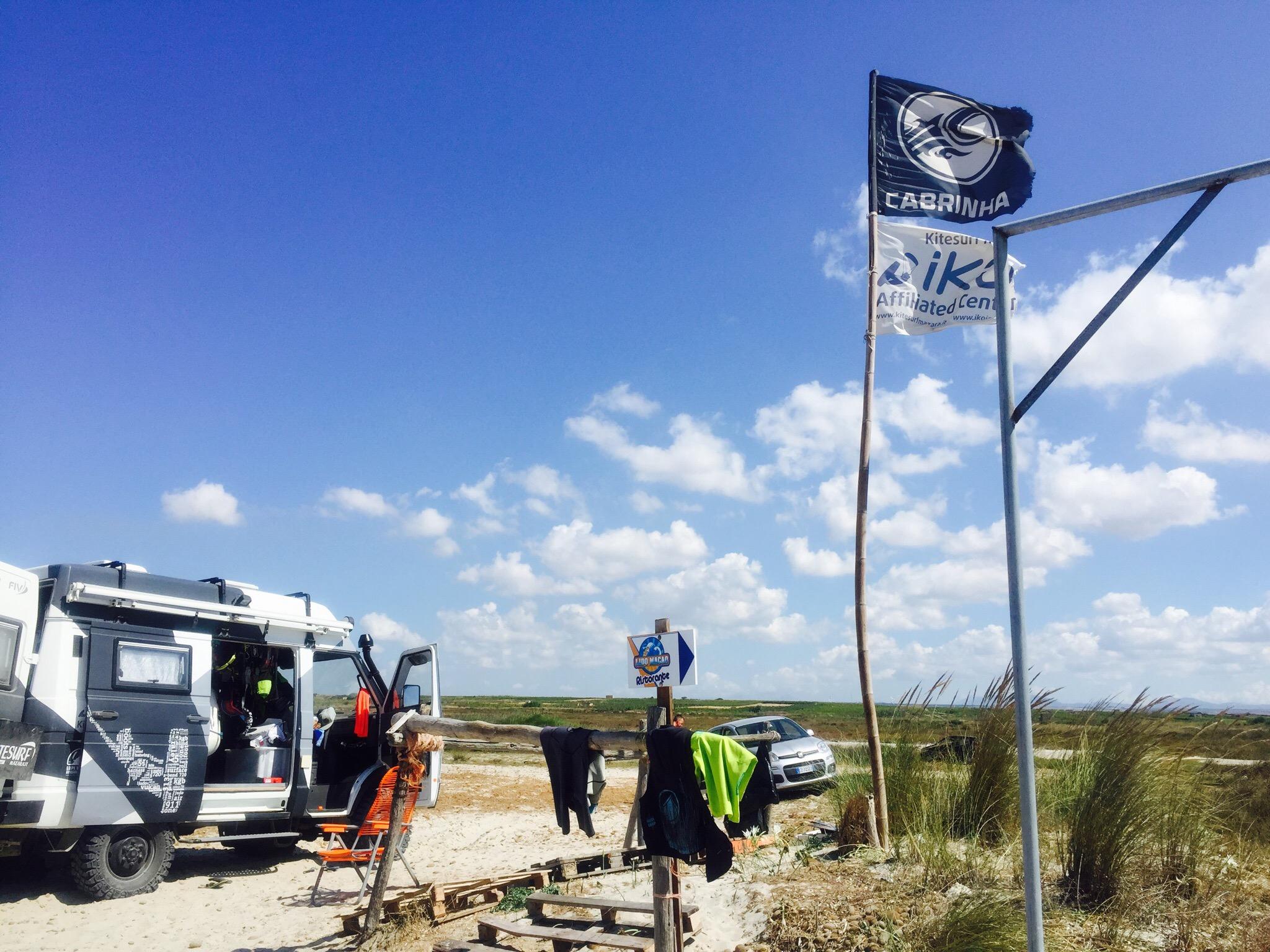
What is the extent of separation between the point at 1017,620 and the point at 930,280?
216 inches

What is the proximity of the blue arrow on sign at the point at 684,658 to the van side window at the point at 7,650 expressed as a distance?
672cm

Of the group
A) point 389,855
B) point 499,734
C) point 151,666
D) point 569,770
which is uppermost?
point 151,666

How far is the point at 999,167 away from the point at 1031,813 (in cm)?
724

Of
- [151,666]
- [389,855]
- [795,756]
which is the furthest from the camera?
[795,756]

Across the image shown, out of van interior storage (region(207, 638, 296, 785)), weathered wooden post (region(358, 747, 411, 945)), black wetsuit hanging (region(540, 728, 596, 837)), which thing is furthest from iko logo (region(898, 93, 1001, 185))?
van interior storage (region(207, 638, 296, 785))

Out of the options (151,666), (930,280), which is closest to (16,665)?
(151,666)

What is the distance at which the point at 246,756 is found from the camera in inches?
438

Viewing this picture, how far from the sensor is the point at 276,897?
985 cm

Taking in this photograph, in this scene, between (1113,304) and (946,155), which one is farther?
(946,155)

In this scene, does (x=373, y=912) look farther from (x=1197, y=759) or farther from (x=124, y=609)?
(x=1197, y=759)

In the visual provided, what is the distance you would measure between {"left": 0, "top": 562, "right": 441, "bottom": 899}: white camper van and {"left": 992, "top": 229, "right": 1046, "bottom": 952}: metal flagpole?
27.3ft

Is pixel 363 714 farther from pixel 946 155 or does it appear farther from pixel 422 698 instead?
pixel 946 155

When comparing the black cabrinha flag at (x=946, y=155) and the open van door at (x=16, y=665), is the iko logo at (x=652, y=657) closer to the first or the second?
the black cabrinha flag at (x=946, y=155)

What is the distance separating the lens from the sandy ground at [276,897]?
8062 millimetres
